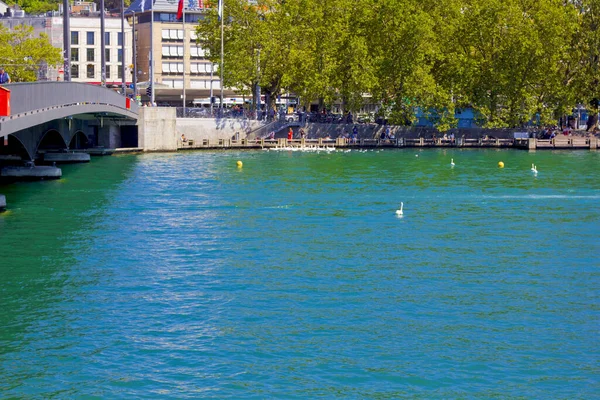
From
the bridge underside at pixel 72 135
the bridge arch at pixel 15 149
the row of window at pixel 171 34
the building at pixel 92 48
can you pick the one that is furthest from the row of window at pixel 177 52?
the bridge arch at pixel 15 149

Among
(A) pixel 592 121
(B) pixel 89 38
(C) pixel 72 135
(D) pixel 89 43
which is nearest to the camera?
(C) pixel 72 135

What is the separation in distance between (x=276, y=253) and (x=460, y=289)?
918 centimetres

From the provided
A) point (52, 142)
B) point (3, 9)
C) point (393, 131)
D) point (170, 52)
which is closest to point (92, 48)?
point (170, 52)

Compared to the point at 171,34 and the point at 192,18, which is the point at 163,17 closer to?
the point at 171,34

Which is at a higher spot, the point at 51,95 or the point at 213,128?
the point at 51,95

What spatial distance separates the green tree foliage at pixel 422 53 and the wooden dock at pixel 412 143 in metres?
2.57

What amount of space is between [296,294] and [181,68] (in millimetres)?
125588

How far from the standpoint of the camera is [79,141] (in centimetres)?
9144

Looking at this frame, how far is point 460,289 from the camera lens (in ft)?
112

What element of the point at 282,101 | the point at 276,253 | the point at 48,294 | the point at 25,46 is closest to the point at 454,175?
the point at 276,253

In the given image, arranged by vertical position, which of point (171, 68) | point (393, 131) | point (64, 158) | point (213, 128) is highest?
point (171, 68)

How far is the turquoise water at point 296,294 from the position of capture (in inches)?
979

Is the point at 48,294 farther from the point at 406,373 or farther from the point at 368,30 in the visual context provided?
the point at 368,30

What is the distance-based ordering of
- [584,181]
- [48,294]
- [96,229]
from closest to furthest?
[48,294]
[96,229]
[584,181]
